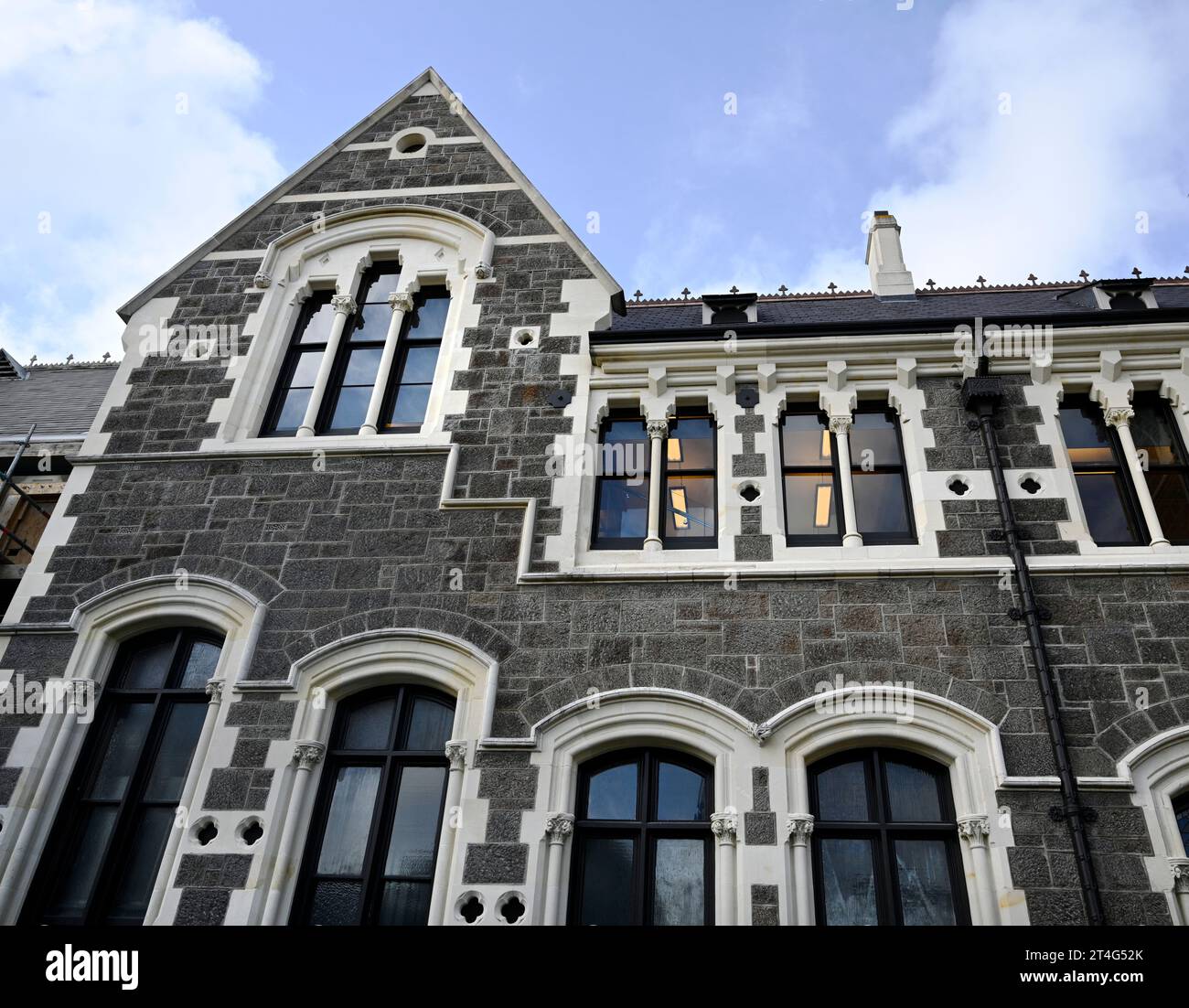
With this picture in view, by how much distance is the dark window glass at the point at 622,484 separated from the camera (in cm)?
930

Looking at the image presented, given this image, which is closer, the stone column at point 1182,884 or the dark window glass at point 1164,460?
the stone column at point 1182,884

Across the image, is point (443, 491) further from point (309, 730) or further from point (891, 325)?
point (891, 325)

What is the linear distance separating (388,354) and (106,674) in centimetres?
399

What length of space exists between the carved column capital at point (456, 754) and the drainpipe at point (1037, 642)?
4243 millimetres

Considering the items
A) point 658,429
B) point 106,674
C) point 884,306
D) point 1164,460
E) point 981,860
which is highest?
point 884,306

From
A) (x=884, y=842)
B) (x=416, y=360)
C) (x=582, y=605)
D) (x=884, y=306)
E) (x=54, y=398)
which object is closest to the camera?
(x=884, y=842)

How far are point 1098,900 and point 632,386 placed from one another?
576cm

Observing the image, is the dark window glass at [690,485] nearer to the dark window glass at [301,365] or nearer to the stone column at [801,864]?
the stone column at [801,864]

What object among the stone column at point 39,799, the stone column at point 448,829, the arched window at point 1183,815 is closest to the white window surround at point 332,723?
the stone column at point 448,829

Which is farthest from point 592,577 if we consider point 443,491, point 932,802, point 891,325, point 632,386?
point 891,325

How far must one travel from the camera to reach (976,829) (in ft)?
23.6

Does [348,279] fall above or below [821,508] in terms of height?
above

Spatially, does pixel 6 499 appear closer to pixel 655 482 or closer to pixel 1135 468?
pixel 655 482

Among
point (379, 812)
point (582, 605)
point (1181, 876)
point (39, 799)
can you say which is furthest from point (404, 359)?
point (1181, 876)
